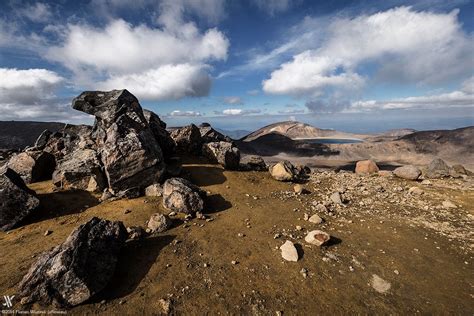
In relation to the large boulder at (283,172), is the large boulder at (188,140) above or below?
above

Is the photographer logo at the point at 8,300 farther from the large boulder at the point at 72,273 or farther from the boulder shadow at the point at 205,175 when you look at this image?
the boulder shadow at the point at 205,175

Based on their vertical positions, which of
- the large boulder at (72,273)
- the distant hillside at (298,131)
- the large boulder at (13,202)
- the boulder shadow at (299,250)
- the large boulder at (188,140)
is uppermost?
the large boulder at (188,140)

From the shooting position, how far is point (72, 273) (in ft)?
18.0

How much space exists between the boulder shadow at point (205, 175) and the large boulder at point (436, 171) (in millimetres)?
14002

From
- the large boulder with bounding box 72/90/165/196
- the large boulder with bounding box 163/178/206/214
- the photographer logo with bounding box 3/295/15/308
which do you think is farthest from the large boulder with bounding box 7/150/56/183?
the photographer logo with bounding box 3/295/15/308

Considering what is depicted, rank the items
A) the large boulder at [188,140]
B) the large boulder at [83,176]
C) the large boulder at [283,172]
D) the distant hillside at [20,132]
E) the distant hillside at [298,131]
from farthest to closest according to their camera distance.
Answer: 1. the distant hillside at [298,131]
2. the distant hillside at [20,132]
3. the large boulder at [188,140]
4. the large boulder at [283,172]
5. the large boulder at [83,176]

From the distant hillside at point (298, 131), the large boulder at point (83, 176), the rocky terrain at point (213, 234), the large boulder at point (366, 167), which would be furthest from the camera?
the distant hillside at point (298, 131)

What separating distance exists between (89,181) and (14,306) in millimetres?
7175

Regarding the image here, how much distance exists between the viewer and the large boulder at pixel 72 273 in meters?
5.34

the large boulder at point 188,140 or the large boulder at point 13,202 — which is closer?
the large boulder at point 13,202

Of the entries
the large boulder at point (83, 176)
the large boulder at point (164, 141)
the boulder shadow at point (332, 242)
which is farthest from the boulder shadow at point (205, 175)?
the boulder shadow at point (332, 242)

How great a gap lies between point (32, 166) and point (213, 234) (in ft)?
37.9

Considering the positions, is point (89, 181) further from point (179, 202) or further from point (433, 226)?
point (433, 226)

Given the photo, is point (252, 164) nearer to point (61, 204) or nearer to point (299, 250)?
point (299, 250)
